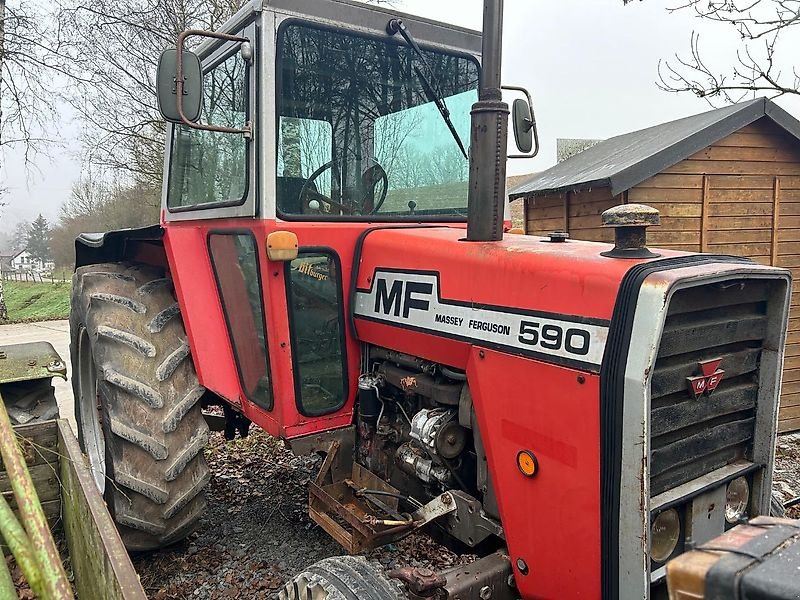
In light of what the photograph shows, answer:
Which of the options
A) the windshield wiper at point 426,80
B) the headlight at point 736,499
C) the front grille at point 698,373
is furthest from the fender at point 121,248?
the headlight at point 736,499

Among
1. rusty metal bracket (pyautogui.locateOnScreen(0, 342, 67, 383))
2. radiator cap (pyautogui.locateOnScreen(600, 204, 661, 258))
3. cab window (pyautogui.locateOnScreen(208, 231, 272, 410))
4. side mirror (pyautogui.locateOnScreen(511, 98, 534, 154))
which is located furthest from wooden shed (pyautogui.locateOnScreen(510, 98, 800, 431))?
rusty metal bracket (pyautogui.locateOnScreen(0, 342, 67, 383))

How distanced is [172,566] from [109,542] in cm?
A: 158

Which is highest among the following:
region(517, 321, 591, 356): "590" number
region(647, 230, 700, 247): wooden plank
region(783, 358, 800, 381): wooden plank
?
region(647, 230, 700, 247): wooden plank

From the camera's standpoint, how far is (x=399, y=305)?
2.54 metres

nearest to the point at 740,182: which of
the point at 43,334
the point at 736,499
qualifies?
the point at 736,499

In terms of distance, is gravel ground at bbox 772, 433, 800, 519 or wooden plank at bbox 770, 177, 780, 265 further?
wooden plank at bbox 770, 177, 780, 265

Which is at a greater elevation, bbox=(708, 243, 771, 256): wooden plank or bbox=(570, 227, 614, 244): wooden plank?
bbox=(570, 227, 614, 244): wooden plank

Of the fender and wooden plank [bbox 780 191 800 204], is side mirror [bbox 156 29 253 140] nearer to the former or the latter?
the fender

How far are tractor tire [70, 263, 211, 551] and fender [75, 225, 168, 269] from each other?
39 cm

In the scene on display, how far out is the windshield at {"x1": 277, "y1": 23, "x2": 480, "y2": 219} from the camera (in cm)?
262

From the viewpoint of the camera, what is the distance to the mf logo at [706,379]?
190cm

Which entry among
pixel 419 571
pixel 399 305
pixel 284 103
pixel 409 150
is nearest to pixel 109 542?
pixel 419 571

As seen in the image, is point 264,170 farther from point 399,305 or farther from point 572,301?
point 572,301

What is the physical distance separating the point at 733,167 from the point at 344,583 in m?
5.30
